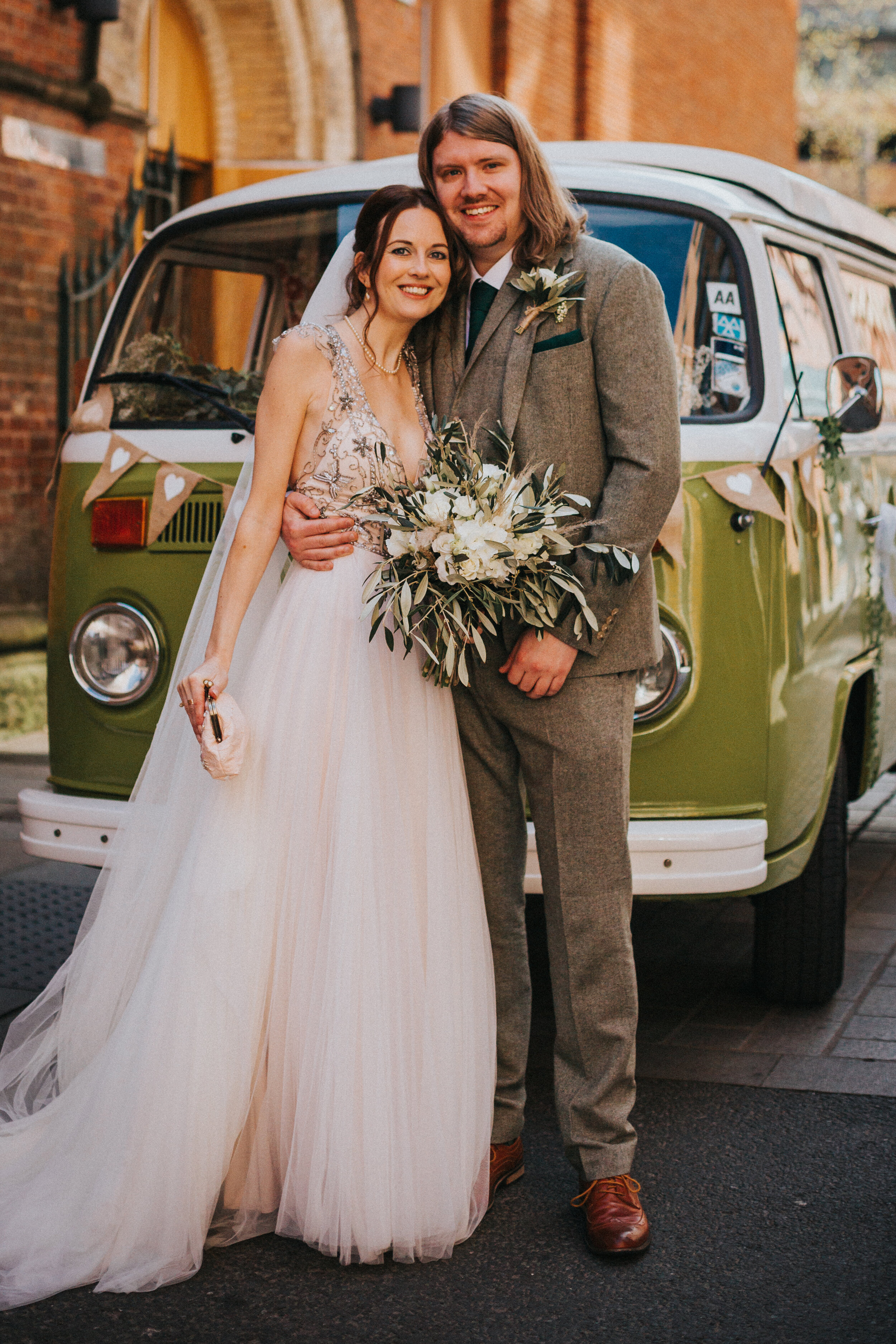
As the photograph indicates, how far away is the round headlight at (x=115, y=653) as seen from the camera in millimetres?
3830

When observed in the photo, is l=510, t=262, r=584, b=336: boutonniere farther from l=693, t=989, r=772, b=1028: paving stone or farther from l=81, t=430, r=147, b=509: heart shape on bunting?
l=693, t=989, r=772, b=1028: paving stone

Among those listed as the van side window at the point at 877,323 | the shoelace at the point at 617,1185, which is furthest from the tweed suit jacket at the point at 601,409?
the van side window at the point at 877,323

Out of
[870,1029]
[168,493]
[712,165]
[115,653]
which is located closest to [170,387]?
[168,493]

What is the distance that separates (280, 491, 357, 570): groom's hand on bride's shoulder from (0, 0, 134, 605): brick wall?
216 inches

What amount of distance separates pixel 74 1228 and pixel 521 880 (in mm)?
1110

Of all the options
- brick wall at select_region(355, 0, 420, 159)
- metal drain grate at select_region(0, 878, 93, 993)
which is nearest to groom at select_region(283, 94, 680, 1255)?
metal drain grate at select_region(0, 878, 93, 993)

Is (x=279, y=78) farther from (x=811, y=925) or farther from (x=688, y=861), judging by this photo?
(x=688, y=861)

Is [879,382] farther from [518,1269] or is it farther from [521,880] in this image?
[518,1269]

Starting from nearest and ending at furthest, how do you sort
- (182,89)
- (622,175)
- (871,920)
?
(622,175) < (871,920) < (182,89)

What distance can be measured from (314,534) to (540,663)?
52cm

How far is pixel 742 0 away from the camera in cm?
1955

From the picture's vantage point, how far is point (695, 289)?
3.86 m

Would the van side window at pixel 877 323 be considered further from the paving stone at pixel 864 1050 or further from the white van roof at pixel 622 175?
the paving stone at pixel 864 1050

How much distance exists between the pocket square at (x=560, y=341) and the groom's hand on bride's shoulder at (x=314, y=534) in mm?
496
